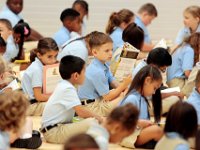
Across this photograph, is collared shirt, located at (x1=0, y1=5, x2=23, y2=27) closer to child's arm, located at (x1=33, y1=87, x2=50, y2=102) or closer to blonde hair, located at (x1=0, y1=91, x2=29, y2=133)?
child's arm, located at (x1=33, y1=87, x2=50, y2=102)

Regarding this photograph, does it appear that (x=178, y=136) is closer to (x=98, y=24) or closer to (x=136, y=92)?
(x=136, y=92)

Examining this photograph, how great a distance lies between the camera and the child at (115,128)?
4.18 meters

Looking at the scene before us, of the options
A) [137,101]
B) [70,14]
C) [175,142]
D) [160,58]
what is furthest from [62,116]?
[70,14]

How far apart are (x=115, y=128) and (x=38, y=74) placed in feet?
7.62

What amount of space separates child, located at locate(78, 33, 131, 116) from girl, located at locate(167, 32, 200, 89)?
935mm

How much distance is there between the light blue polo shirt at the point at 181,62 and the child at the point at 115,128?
116 inches

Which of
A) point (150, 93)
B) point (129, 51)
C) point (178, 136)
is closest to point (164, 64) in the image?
point (129, 51)

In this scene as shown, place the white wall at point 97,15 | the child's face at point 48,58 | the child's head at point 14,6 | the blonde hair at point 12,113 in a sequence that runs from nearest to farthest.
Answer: the blonde hair at point 12,113
the child's face at point 48,58
the child's head at point 14,6
the white wall at point 97,15

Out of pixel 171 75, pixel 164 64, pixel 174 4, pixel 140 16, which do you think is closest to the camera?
pixel 164 64

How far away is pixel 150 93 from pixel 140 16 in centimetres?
444

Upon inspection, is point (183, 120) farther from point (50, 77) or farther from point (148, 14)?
point (148, 14)

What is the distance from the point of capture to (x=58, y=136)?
5.66m

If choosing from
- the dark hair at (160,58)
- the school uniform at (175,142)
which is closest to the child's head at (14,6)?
the dark hair at (160,58)

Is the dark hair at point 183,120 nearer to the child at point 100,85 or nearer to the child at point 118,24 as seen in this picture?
the child at point 100,85
